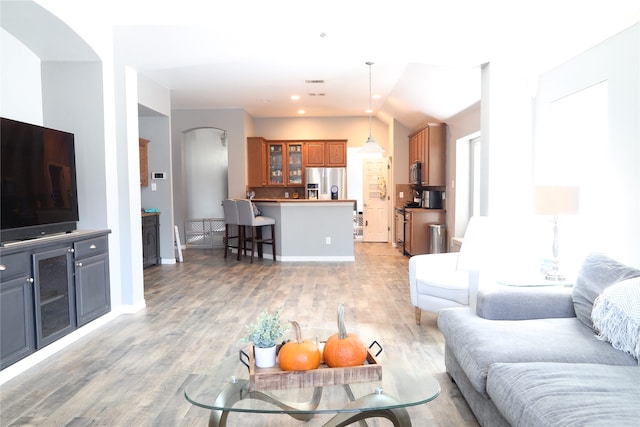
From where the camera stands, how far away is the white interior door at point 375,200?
33.6ft

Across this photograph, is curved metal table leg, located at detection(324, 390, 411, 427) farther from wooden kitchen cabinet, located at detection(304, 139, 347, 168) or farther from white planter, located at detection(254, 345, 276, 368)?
wooden kitchen cabinet, located at detection(304, 139, 347, 168)

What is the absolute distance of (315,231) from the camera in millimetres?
7605

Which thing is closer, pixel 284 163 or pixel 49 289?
pixel 49 289

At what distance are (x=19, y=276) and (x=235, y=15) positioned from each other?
8.93ft

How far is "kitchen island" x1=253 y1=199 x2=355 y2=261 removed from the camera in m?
7.58

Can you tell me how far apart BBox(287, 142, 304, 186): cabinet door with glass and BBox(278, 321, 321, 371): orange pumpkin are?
26.0 ft

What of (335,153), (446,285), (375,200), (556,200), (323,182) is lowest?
(446,285)

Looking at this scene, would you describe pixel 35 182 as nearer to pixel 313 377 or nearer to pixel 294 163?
pixel 313 377

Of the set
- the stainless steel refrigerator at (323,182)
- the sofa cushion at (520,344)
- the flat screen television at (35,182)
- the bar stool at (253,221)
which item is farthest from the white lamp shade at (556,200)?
the stainless steel refrigerator at (323,182)

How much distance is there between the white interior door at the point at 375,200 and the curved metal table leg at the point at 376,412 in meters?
8.36

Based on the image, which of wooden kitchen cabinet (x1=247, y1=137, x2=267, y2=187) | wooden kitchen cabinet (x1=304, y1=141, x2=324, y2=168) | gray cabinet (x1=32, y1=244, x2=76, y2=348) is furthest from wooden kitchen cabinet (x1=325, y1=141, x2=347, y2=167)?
gray cabinet (x1=32, y1=244, x2=76, y2=348)

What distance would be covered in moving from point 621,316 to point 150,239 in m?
6.23

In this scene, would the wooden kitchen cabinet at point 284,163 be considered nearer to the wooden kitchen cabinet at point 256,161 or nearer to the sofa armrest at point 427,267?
the wooden kitchen cabinet at point 256,161

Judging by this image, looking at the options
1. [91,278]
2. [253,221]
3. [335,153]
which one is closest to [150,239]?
[253,221]
